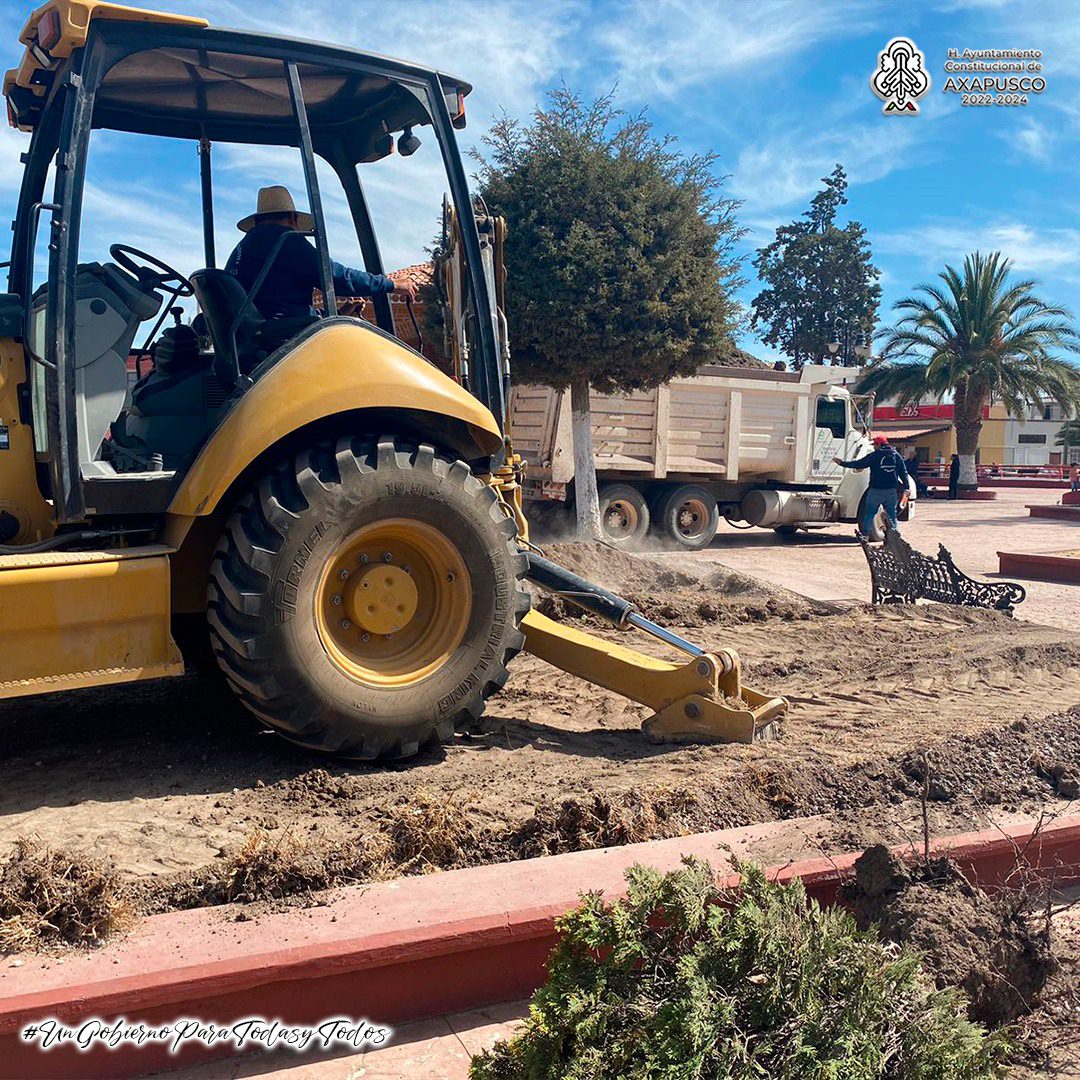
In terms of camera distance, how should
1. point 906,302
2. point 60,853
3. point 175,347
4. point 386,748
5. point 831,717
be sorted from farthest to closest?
1. point 906,302
2. point 831,717
3. point 175,347
4. point 386,748
5. point 60,853

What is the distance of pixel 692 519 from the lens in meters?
16.2

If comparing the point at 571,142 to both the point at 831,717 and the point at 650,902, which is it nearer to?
the point at 831,717

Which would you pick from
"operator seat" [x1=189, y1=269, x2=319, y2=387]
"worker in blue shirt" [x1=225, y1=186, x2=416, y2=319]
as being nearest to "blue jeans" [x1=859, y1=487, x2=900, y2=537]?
"worker in blue shirt" [x1=225, y1=186, x2=416, y2=319]

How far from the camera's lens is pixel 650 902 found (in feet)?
8.30

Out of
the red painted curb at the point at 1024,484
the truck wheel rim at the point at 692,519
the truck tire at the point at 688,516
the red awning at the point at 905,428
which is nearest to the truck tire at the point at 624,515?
the truck tire at the point at 688,516

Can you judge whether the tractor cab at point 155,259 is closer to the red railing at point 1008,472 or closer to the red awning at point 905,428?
the red railing at point 1008,472

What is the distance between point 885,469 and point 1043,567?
2.17 m

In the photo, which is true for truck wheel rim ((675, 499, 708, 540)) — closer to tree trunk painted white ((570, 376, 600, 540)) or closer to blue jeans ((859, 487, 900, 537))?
tree trunk painted white ((570, 376, 600, 540))

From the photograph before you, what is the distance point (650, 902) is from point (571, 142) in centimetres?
1288

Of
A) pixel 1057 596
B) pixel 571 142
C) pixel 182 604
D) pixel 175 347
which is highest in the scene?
pixel 571 142

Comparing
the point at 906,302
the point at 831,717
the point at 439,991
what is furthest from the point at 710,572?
the point at 906,302

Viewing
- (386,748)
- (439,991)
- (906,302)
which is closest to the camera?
(439,991)

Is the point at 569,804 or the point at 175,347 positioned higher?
the point at 175,347

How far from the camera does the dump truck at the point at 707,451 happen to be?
49.7 feet
